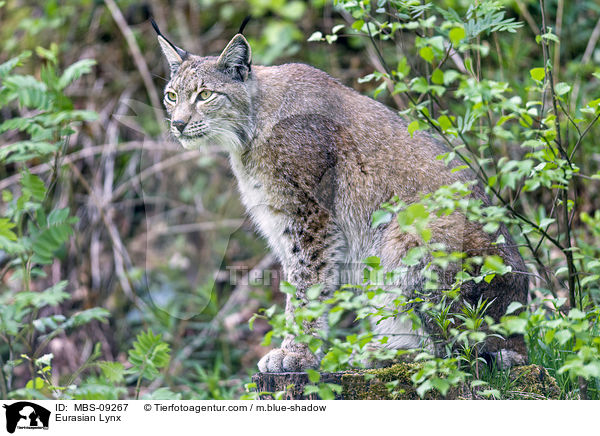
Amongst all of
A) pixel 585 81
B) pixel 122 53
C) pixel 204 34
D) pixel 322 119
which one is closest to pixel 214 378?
pixel 322 119

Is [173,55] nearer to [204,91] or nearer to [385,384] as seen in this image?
[204,91]

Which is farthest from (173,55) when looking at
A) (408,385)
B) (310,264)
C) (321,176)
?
(408,385)

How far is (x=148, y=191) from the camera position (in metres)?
7.08

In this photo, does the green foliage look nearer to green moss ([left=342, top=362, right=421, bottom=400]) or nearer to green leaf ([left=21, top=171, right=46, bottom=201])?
green moss ([left=342, top=362, right=421, bottom=400])

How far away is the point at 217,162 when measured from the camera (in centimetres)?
673

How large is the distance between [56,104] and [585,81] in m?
5.42

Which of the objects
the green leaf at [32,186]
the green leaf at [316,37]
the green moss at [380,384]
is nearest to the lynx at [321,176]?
the green moss at [380,384]

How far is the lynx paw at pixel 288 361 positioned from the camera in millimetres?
3777

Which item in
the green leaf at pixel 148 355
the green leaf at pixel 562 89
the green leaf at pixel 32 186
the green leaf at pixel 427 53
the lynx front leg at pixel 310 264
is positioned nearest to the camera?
the green leaf at pixel 427 53

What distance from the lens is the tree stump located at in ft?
11.8
